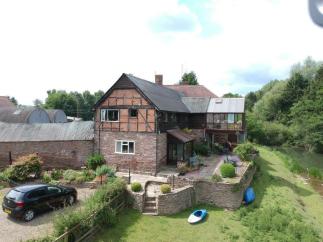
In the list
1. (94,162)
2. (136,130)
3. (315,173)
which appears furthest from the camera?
(315,173)

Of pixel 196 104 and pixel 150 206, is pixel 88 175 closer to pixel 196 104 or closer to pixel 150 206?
pixel 150 206

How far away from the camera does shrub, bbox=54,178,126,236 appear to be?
490 inches

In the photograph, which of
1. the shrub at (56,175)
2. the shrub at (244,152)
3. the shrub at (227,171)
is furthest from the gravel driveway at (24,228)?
the shrub at (244,152)

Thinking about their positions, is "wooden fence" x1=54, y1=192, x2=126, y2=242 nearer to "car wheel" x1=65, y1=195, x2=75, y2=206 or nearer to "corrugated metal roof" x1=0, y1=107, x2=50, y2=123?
"car wheel" x1=65, y1=195, x2=75, y2=206

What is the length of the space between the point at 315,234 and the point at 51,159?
67.6 feet

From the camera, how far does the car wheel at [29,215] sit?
14383 millimetres

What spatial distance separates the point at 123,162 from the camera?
23969 millimetres

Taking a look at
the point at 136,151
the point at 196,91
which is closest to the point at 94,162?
the point at 136,151

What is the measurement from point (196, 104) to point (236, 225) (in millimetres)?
18663

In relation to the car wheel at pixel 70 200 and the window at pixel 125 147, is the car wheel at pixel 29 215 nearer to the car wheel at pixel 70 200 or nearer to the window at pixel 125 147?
the car wheel at pixel 70 200

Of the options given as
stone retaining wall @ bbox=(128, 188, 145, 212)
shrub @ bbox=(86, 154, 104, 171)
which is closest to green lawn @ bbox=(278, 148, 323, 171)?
shrub @ bbox=(86, 154, 104, 171)

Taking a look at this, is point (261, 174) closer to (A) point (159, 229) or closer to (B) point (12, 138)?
(A) point (159, 229)

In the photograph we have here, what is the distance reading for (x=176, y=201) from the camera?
18.1m

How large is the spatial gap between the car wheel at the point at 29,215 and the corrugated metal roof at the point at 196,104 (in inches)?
842
